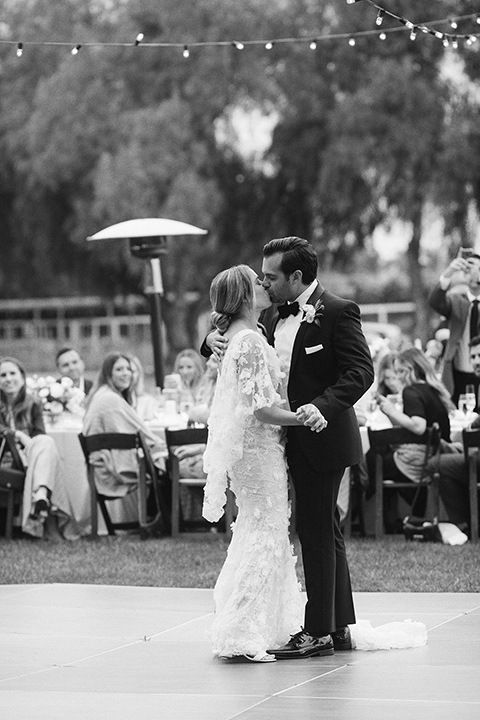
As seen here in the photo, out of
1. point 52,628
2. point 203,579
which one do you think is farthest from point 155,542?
point 52,628

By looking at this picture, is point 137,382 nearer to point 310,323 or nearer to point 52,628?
point 52,628

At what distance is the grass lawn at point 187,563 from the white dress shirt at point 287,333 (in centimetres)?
250

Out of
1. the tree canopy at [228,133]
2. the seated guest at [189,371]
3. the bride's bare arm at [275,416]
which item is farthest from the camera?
the tree canopy at [228,133]

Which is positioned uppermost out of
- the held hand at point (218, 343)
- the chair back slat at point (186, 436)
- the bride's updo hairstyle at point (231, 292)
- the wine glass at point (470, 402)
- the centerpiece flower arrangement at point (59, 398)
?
the bride's updo hairstyle at point (231, 292)

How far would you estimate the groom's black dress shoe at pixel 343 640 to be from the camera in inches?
259

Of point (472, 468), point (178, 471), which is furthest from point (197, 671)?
point (178, 471)

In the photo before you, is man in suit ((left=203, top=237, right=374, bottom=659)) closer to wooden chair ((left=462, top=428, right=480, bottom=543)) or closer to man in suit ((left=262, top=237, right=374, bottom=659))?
man in suit ((left=262, top=237, right=374, bottom=659))

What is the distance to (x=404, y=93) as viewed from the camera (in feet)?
97.9

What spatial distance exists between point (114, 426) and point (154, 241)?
3.71 metres

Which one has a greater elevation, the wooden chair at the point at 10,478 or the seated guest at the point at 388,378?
the seated guest at the point at 388,378

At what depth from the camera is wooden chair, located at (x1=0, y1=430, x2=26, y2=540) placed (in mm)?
11531

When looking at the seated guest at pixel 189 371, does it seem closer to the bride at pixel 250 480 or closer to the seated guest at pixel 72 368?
the seated guest at pixel 72 368

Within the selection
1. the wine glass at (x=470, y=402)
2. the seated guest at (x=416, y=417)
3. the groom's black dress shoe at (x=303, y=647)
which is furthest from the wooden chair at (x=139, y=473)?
the groom's black dress shoe at (x=303, y=647)

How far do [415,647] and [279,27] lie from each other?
2661cm
